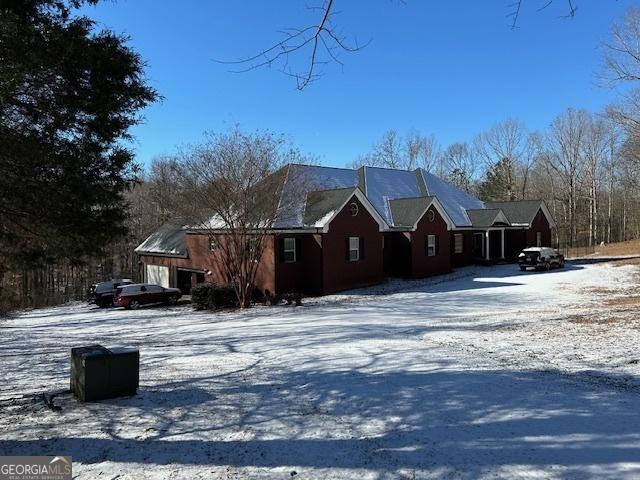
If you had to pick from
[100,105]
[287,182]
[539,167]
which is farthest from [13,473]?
[539,167]

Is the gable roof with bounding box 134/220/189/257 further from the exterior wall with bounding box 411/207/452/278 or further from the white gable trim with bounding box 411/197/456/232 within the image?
the white gable trim with bounding box 411/197/456/232

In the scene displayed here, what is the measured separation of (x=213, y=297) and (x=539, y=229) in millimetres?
30316

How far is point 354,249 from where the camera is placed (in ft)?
90.6

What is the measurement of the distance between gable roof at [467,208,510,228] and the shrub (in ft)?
69.9

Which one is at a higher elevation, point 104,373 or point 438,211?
point 438,211

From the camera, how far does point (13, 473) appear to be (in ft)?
16.8

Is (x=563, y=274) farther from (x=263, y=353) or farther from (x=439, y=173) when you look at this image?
(x=439, y=173)

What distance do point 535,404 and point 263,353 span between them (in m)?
6.45

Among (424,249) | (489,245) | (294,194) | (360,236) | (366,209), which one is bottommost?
(424,249)

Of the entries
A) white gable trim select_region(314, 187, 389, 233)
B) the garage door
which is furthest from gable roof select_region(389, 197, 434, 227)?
the garage door

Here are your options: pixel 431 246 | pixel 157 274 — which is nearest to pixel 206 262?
pixel 157 274

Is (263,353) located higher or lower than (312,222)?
lower

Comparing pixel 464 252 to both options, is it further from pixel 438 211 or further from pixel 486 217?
pixel 438 211

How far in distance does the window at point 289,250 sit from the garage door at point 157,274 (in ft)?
48.7
